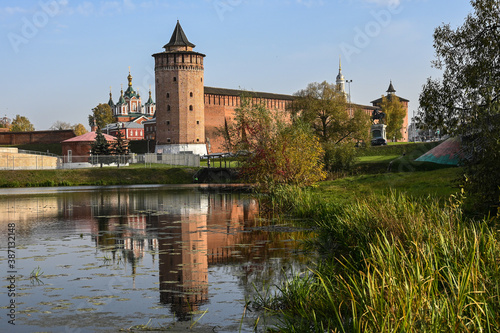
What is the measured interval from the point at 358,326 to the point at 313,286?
1872mm

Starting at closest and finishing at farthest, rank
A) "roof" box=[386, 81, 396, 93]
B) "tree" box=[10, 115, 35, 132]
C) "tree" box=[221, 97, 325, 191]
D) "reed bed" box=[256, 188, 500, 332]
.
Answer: "reed bed" box=[256, 188, 500, 332], "tree" box=[221, 97, 325, 191], "tree" box=[10, 115, 35, 132], "roof" box=[386, 81, 396, 93]

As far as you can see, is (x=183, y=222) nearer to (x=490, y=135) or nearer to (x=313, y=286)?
(x=490, y=135)

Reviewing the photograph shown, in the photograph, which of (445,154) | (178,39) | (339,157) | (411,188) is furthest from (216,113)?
(411,188)

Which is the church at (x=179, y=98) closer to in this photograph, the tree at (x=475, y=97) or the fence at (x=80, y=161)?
the fence at (x=80, y=161)

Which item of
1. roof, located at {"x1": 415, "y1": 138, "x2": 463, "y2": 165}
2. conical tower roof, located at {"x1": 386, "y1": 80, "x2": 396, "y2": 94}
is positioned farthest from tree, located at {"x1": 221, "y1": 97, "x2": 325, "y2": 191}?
conical tower roof, located at {"x1": 386, "y1": 80, "x2": 396, "y2": 94}

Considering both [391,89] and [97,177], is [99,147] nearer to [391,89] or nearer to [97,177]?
[97,177]

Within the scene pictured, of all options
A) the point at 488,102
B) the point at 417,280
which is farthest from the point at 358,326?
the point at 488,102

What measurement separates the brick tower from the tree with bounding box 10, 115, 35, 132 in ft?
127

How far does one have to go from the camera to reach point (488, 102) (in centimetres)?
995

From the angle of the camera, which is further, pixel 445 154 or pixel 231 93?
pixel 231 93

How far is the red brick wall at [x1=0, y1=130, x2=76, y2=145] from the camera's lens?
6288 centimetres

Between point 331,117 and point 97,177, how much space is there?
715 inches

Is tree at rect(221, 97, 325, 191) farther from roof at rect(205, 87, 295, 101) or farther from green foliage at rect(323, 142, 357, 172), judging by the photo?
roof at rect(205, 87, 295, 101)

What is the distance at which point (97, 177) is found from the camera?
3894 centimetres
